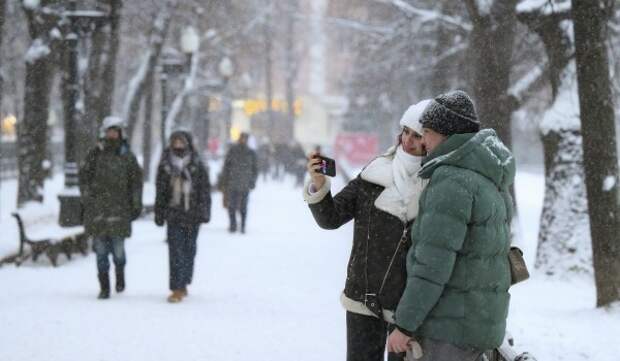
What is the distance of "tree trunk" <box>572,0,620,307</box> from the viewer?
733 centimetres

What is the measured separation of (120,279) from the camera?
29.5 ft

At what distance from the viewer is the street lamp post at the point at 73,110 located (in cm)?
1339

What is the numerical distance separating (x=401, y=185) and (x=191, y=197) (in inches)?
210

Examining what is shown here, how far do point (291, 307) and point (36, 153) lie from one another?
9.80 metres

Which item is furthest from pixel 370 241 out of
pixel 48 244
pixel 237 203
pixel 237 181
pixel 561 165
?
pixel 237 203

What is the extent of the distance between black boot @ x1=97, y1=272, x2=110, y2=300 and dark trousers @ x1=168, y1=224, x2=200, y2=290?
0.70m

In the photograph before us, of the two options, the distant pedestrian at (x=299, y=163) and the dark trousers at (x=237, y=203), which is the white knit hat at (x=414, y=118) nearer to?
the dark trousers at (x=237, y=203)

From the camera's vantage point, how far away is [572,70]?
10.5 m

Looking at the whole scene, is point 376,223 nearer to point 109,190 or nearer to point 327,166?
point 327,166

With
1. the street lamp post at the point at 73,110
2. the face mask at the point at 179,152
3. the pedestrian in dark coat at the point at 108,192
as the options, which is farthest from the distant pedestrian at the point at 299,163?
the pedestrian in dark coat at the point at 108,192

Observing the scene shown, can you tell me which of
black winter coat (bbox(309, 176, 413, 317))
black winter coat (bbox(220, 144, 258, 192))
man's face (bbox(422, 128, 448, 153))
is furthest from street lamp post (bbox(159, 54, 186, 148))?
man's face (bbox(422, 128, 448, 153))

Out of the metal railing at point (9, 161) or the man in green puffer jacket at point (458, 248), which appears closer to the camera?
the man in green puffer jacket at point (458, 248)

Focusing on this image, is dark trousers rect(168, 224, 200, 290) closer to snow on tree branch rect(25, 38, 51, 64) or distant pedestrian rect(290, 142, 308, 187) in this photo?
snow on tree branch rect(25, 38, 51, 64)

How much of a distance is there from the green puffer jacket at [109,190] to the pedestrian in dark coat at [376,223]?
16.9ft
